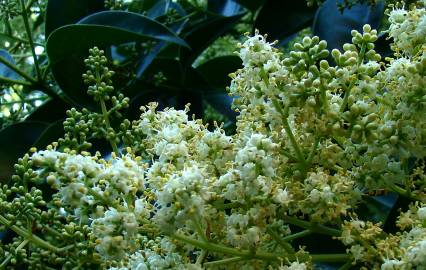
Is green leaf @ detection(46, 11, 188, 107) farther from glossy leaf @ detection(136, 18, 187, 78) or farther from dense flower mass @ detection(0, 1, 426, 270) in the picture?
dense flower mass @ detection(0, 1, 426, 270)

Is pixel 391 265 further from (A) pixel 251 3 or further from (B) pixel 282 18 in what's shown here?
(A) pixel 251 3

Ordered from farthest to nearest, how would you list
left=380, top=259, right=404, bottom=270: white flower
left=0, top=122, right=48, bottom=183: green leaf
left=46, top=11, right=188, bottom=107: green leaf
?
left=0, top=122, right=48, bottom=183: green leaf < left=46, top=11, right=188, bottom=107: green leaf < left=380, top=259, right=404, bottom=270: white flower

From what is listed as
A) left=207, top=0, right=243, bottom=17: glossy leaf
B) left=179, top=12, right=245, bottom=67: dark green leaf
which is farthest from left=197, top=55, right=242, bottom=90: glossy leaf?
left=207, top=0, right=243, bottom=17: glossy leaf

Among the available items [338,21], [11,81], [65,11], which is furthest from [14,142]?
[338,21]

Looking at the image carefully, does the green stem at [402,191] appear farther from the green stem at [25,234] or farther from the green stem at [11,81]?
the green stem at [11,81]

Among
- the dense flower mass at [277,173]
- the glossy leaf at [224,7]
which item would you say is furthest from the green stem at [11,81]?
the dense flower mass at [277,173]

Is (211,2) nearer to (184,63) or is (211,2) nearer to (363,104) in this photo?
(184,63)
